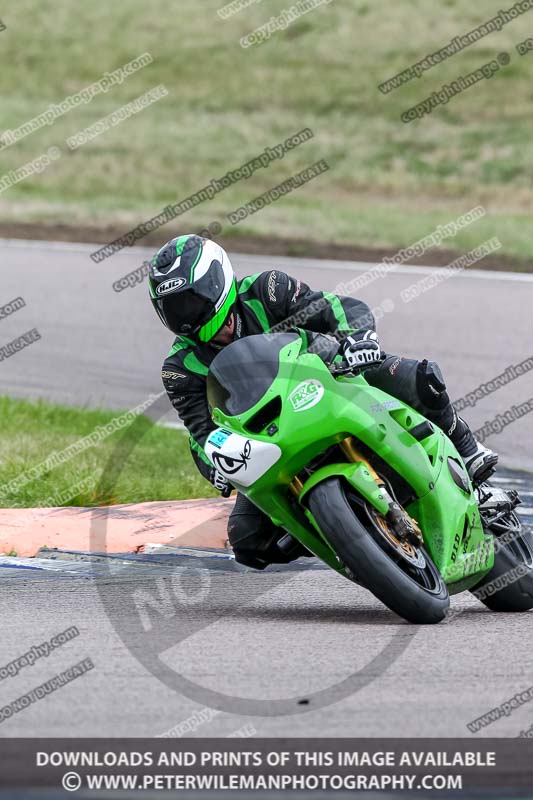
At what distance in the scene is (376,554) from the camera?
16.5 feet

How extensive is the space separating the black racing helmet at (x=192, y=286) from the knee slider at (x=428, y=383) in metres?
0.89

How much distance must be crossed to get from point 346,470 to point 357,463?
0.06 meters

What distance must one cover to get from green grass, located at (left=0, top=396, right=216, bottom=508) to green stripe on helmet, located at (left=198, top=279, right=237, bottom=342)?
139 centimetres

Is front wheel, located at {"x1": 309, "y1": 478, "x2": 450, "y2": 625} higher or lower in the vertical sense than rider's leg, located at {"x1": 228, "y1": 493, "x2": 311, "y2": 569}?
higher

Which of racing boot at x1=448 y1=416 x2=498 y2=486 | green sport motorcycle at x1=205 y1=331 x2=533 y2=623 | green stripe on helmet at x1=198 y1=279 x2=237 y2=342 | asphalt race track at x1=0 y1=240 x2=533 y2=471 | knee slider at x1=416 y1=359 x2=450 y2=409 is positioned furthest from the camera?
asphalt race track at x1=0 y1=240 x2=533 y2=471

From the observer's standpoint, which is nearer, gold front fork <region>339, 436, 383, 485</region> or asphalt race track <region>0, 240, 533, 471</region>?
gold front fork <region>339, 436, 383, 485</region>

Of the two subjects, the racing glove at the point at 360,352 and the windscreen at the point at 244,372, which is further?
the racing glove at the point at 360,352

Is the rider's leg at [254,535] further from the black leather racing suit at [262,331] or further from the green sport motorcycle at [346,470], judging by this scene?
the green sport motorcycle at [346,470]

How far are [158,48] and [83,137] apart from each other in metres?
6.56

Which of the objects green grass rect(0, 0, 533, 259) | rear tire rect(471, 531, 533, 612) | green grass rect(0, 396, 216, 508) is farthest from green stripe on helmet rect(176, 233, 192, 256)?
green grass rect(0, 0, 533, 259)

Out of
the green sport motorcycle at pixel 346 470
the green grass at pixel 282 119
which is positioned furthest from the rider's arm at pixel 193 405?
the green grass at pixel 282 119

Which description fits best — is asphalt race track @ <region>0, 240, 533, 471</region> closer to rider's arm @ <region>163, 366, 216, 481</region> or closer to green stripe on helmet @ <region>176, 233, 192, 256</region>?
rider's arm @ <region>163, 366, 216, 481</region>

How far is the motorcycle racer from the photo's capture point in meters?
5.75

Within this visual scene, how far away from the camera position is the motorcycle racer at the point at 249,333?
575 centimetres
